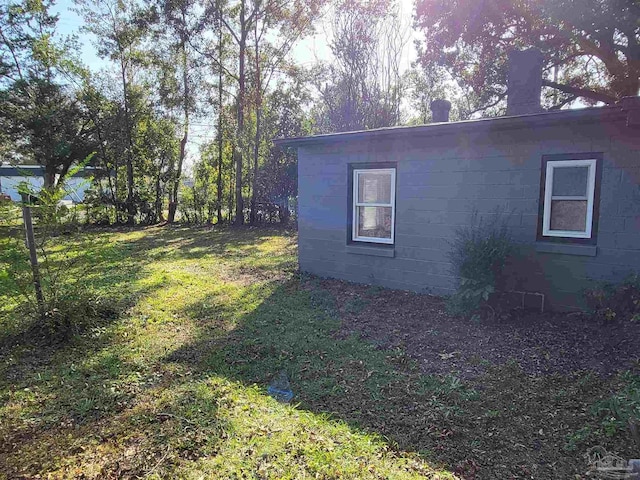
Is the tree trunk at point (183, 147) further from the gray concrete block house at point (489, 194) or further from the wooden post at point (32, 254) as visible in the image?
the wooden post at point (32, 254)

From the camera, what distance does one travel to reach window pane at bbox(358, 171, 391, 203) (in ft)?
20.5

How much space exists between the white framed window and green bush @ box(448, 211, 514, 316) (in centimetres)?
150

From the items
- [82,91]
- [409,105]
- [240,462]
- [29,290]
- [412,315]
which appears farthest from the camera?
[409,105]

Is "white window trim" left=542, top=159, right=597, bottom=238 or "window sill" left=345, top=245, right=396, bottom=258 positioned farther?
"window sill" left=345, top=245, right=396, bottom=258

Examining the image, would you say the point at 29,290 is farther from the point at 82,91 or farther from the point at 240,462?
the point at 82,91

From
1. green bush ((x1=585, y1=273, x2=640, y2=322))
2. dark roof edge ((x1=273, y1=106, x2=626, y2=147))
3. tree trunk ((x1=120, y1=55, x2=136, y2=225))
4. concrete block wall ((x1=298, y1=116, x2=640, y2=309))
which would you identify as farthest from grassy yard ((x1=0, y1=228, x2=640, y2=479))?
tree trunk ((x1=120, y1=55, x2=136, y2=225))

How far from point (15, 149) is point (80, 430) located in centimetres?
1786

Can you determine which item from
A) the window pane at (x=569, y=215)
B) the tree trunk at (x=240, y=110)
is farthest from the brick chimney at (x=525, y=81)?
the tree trunk at (x=240, y=110)

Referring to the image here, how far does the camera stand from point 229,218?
17.2 meters

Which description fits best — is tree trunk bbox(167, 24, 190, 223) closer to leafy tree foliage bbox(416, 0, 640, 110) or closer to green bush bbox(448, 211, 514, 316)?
leafy tree foliage bbox(416, 0, 640, 110)

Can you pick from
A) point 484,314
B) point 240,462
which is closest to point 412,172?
point 484,314

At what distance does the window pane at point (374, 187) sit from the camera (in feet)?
20.5

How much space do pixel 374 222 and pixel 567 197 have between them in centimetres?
272

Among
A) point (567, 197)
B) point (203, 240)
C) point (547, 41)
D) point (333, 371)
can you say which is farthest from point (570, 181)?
point (547, 41)
